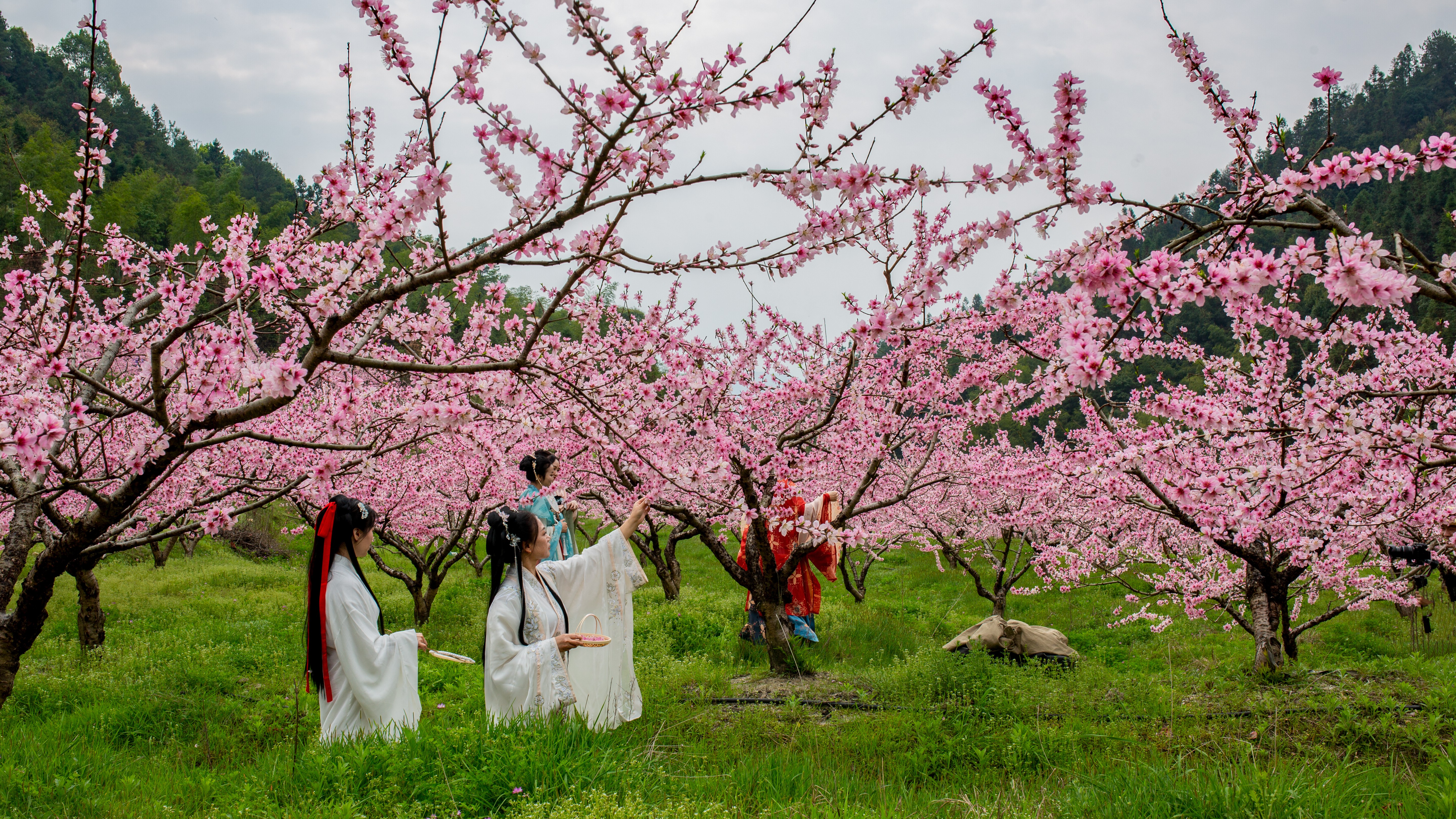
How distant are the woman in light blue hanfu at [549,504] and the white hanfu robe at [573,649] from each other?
2.04ft

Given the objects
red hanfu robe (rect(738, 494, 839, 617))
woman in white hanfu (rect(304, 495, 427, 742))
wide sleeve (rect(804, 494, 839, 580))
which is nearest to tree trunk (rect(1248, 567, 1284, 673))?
wide sleeve (rect(804, 494, 839, 580))

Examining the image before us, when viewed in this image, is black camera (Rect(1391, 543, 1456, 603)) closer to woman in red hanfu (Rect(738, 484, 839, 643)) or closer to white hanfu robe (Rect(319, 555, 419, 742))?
woman in red hanfu (Rect(738, 484, 839, 643))

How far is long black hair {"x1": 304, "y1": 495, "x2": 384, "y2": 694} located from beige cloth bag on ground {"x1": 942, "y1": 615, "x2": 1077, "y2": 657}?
6.02 metres

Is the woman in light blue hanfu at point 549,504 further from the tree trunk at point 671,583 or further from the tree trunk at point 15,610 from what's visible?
the tree trunk at point 671,583

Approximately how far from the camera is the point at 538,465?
21.2 ft

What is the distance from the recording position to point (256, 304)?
521 centimetres

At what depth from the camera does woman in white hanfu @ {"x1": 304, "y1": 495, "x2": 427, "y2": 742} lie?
430 centimetres

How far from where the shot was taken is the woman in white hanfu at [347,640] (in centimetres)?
430

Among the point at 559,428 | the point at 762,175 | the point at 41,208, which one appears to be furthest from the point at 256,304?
the point at 762,175

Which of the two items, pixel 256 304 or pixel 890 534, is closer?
pixel 256 304

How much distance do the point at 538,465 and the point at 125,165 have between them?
213ft

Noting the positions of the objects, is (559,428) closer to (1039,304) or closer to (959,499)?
(1039,304)

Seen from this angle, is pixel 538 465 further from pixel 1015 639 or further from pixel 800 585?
pixel 1015 639

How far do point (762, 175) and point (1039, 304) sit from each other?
159 cm
